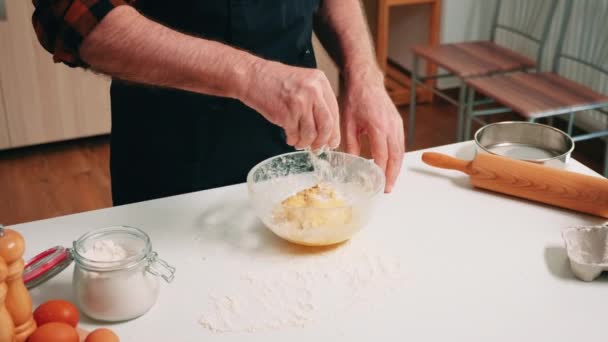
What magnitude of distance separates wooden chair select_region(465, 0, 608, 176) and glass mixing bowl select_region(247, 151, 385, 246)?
4.19 feet

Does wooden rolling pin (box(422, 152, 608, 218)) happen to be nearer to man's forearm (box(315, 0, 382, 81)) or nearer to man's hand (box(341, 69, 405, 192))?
man's hand (box(341, 69, 405, 192))

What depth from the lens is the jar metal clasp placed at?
0.90m

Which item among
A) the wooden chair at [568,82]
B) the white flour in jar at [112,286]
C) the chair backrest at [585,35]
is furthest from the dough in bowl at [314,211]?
the chair backrest at [585,35]

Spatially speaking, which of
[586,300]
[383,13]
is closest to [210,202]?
[586,300]

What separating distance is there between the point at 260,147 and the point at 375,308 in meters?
0.56

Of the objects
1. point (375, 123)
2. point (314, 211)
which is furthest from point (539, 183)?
point (314, 211)

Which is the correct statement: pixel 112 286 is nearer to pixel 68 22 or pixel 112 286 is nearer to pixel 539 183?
pixel 68 22

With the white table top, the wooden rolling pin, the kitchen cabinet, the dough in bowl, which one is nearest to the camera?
the white table top

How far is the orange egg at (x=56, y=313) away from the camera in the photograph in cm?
83

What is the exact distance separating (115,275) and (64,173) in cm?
219

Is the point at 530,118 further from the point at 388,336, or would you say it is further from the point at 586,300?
the point at 388,336

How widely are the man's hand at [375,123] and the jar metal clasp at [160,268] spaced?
1.30 feet

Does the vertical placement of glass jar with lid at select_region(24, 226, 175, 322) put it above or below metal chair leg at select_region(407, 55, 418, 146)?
above

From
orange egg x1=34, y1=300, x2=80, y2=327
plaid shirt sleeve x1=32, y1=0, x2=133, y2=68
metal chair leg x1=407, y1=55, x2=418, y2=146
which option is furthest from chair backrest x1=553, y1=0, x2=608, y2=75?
orange egg x1=34, y1=300, x2=80, y2=327
